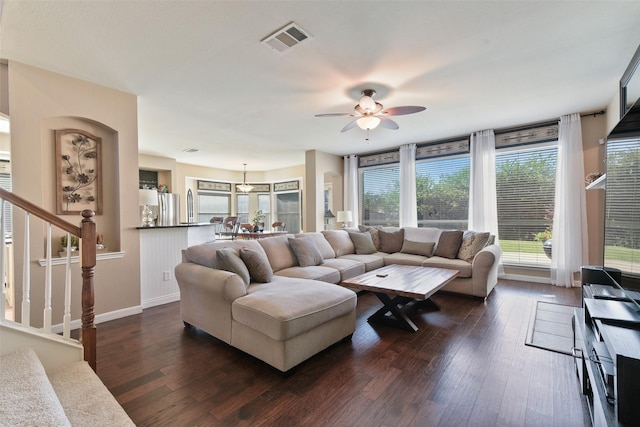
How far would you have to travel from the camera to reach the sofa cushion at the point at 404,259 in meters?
4.45

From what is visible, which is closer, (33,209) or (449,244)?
(33,209)

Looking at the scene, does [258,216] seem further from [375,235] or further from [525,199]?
[525,199]

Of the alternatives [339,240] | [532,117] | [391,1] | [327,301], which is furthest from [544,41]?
[339,240]

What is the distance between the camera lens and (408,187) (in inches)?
239

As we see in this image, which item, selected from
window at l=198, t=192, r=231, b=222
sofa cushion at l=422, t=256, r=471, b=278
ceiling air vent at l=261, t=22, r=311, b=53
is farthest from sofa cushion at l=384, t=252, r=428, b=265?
window at l=198, t=192, r=231, b=222

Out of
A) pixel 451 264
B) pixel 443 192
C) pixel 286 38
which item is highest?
pixel 286 38

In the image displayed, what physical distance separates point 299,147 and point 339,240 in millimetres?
2514

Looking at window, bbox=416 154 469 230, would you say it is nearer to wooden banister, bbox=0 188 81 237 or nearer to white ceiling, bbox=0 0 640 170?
white ceiling, bbox=0 0 640 170

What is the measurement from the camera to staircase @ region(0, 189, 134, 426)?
1258 mm

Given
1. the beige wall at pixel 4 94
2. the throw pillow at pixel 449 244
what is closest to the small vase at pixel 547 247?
the throw pillow at pixel 449 244

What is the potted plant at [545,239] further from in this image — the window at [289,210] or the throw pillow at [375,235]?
the window at [289,210]

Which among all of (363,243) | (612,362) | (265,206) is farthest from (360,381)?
(265,206)

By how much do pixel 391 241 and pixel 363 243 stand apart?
0.57m

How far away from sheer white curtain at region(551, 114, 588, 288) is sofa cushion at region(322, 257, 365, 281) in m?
3.12
